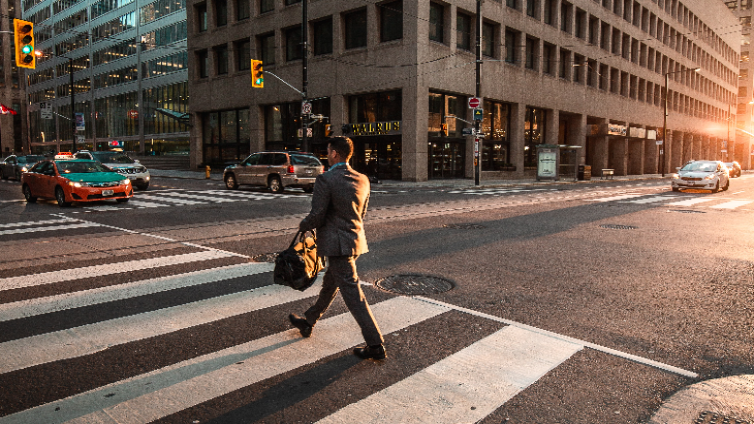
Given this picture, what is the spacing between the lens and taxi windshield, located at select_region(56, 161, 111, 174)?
1639 centimetres

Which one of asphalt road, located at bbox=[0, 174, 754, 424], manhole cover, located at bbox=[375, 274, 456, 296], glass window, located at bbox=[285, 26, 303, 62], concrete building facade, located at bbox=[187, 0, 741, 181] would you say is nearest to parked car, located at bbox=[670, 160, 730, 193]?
concrete building facade, located at bbox=[187, 0, 741, 181]

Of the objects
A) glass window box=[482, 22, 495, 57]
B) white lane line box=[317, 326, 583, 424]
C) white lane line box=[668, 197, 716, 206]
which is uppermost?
glass window box=[482, 22, 495, 57]

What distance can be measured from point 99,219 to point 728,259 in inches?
533

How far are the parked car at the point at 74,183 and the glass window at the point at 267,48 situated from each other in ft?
78.8

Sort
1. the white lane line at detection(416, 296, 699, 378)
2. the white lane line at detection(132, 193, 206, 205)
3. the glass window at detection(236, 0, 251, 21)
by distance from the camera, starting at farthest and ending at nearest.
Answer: the glass window at detection(236, 0, 251, 21) < the white lane line at detection(132, 193, 206, 205) < the white lane line at detection(416, 296, 699, 378)

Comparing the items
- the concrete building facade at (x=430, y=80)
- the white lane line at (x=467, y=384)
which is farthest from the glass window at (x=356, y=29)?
the white lane line at (x=467, y=384)

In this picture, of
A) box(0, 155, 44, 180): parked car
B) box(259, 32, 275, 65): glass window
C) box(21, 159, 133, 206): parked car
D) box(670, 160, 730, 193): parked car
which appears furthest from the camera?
box(259, 32, 275, 65): glass window

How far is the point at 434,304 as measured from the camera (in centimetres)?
551

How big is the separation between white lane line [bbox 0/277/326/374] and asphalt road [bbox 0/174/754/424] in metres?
0.02

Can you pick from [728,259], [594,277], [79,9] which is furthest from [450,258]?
[79,9]

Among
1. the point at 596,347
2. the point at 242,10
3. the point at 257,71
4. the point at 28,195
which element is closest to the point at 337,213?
the point at 596,347

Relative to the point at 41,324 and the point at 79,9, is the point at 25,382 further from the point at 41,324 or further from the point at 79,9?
the point at 79,9

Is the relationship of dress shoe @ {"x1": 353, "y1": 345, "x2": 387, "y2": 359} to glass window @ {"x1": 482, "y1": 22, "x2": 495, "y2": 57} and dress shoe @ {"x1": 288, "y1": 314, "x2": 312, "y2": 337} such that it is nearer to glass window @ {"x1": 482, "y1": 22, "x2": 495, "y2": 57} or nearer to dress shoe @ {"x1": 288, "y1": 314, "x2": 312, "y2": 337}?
dress shoe @ {"x1": 288, "y1": 314, "x2": 312, "y2": 337}

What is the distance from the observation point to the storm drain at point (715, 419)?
3.09 meters
